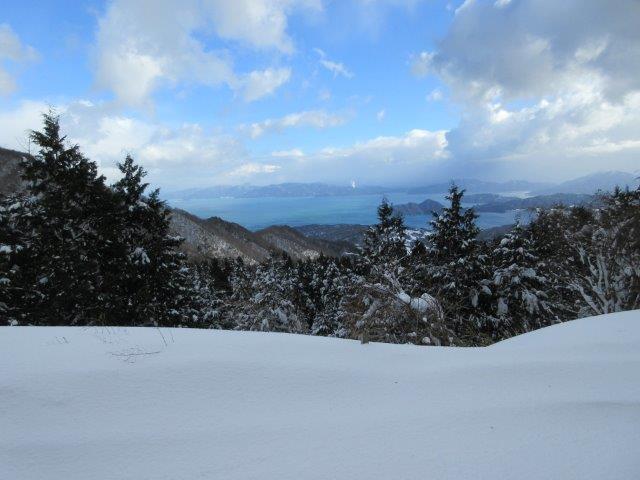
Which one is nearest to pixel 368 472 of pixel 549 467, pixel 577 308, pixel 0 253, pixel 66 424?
pixel 549 467

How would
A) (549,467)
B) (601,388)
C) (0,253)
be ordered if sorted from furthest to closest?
(0,253), (601,388), (549,467)

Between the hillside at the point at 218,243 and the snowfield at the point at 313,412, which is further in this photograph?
the hillside at the point at 218,243

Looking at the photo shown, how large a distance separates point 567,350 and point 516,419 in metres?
2.35

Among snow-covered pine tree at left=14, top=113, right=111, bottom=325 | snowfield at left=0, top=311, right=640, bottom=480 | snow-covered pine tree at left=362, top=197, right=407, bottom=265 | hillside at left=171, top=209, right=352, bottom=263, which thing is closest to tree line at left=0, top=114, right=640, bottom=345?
snow-covered pine tree at left=14, top=113, right=111, bottom=325

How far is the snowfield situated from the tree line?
5584 millimetres

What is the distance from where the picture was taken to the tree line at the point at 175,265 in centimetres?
1298

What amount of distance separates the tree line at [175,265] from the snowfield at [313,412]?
558 centimetres

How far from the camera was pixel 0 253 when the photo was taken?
13000mm

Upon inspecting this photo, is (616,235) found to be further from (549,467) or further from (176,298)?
(176,298)

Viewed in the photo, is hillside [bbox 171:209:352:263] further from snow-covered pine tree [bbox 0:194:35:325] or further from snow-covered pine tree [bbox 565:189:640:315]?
snow-covered pine tree [bbox 565:189:640:315]

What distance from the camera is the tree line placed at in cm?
1298

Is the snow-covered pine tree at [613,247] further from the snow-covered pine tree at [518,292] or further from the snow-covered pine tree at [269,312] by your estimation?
the snow-covered pine tree at [269,312]

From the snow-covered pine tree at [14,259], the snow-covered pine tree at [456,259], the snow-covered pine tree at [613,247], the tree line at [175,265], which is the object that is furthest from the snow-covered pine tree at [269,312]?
the snow-covered pine tree at [613,247]

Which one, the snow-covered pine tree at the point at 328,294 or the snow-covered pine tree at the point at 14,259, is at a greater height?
the snow-covered pine tree at the point at 14,259
